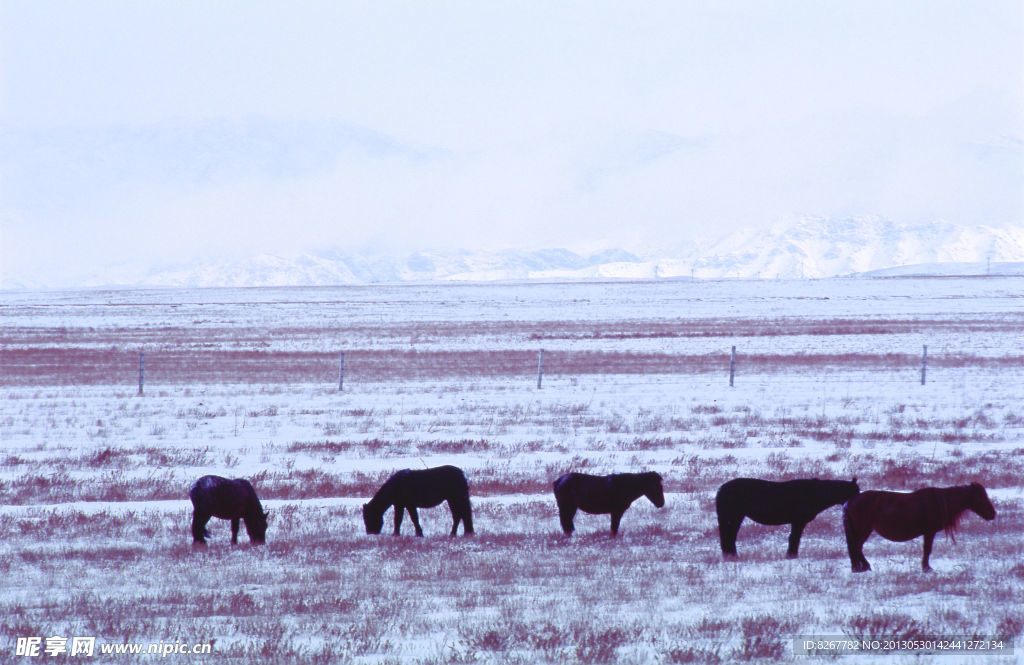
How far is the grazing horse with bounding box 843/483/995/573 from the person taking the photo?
8383 millimetres

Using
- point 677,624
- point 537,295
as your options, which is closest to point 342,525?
point 677,624

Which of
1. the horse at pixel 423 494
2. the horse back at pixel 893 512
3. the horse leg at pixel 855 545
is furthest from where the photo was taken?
the horse at pixel 423 494

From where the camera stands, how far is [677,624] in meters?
7.04

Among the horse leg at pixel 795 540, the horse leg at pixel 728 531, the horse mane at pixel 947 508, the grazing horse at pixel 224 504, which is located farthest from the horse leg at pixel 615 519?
the grazing horse at pixel 224 504

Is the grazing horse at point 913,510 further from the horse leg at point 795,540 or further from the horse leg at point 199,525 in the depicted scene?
the horse leg at point 199,525

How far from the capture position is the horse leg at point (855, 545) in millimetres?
8602

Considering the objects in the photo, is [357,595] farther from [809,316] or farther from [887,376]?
[809,316]

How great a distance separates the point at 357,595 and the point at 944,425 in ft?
48.7

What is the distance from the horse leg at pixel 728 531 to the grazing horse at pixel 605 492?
1136 mm

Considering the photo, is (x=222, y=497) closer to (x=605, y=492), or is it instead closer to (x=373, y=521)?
Result: (x=373, y=521)

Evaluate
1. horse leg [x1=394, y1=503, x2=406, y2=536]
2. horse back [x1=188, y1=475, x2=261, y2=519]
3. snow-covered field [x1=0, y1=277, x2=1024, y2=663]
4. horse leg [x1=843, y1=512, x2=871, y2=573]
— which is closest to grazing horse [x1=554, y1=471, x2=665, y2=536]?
snow-covered field [x1=0, y1=277, x2=1024, y2=663]

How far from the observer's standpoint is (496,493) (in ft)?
45.9

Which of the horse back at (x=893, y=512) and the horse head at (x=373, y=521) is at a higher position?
the horse back at (x=893, y=512)

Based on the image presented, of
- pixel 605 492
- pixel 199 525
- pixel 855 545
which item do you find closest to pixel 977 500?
pixel 855 545
